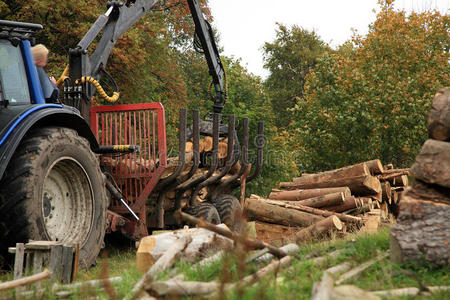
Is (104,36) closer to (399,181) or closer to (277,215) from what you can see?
(277,215)

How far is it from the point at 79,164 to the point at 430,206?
3327 mm

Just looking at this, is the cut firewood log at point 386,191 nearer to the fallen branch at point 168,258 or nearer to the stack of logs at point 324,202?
the stack of logs at point 324,202

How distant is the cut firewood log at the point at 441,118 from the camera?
170 inches

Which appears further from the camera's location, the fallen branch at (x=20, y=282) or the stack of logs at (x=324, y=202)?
the stack of logs at (x=324, y=202)

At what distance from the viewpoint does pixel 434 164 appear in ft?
13.8

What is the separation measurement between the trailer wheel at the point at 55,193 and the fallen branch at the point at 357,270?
8.56 ft

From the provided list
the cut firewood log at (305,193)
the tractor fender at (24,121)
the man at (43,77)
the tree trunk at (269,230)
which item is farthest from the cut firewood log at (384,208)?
the man at (43,77)

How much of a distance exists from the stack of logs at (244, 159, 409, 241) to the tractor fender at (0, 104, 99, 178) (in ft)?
10.7

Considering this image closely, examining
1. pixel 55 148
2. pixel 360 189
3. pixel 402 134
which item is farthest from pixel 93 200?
pixel 402 134

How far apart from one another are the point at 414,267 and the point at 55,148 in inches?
130

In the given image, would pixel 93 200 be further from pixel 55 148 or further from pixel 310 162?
pixel 310 162

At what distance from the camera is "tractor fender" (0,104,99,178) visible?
456 cm

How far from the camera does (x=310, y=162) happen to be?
15719 mm

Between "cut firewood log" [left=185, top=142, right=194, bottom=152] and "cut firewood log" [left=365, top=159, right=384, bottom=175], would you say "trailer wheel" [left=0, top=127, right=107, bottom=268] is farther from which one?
"cut firewood log" [left=365, top=159, right=384, bottom=175]
